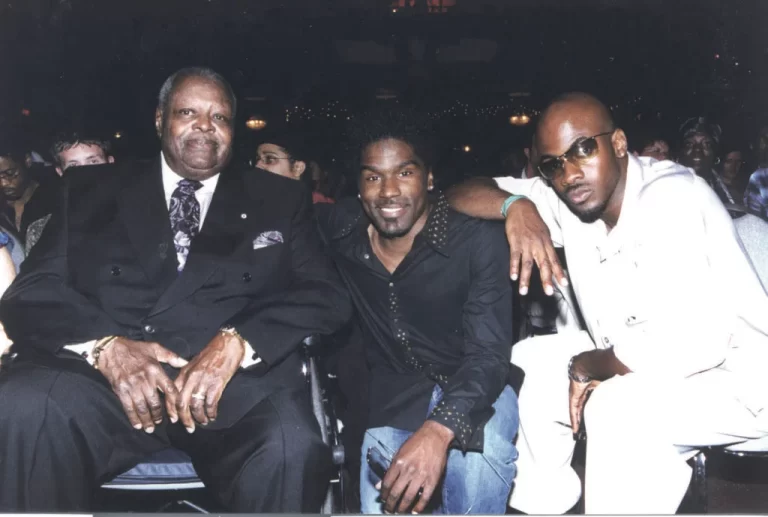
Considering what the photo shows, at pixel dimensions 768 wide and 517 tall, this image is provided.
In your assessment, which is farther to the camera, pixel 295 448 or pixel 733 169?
pixel 733 169

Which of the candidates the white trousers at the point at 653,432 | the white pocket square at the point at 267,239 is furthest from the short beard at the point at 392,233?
the white trousers at the point at 653,432

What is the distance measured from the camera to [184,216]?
276 centimetres

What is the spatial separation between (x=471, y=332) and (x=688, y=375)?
83 centimetres

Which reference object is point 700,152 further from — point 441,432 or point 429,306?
point 441,432

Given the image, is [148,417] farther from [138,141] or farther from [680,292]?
[138,141]

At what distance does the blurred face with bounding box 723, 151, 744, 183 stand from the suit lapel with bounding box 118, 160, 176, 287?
4.27m

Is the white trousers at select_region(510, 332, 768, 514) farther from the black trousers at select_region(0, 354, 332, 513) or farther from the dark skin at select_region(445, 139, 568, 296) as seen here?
the black trousers at select_region(0, 354, 332, 513)

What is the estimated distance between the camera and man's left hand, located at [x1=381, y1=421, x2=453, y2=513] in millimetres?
2123

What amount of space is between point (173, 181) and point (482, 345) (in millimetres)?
1574

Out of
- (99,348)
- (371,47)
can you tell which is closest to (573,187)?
(99,348)

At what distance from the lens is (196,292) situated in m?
2.61

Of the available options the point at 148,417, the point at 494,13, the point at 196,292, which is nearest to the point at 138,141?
the point at 494,13

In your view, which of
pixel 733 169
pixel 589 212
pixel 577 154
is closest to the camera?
pixel 577 154

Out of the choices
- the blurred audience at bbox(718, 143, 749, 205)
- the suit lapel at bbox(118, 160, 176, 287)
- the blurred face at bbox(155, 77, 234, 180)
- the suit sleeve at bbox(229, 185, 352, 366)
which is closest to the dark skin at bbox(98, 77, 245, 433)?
the suit sleeve at bbox(229, 185, 352, 366)
